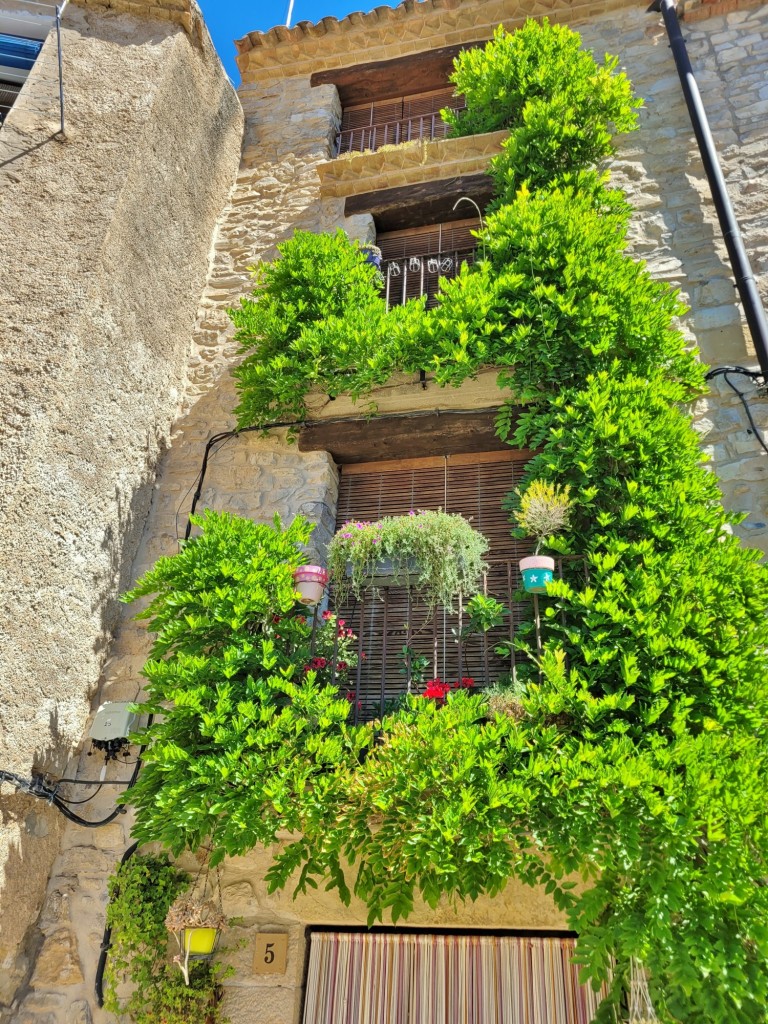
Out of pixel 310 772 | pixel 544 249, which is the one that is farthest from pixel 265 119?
pixel 310 772

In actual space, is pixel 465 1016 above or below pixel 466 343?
below

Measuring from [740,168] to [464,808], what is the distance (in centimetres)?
610

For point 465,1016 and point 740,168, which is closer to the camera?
point 465,1016

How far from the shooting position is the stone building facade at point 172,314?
171 inches

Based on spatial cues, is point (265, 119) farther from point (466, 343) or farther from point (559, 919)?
point (559, 919)

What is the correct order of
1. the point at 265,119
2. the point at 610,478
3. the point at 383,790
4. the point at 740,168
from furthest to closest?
the point at 265,119 → the point at 740,168 → the point at 610,478 → the point at 383,790

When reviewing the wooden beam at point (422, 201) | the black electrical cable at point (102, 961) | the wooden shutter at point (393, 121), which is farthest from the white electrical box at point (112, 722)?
the wooden shutter at point (393, 121)

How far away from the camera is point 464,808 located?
3385 mm

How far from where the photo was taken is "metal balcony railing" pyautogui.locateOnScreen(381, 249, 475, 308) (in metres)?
7.03

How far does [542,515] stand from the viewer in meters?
4.46

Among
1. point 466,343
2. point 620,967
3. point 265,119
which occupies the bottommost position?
point 620,967

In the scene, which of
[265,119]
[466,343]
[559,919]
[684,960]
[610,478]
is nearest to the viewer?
[684,960]

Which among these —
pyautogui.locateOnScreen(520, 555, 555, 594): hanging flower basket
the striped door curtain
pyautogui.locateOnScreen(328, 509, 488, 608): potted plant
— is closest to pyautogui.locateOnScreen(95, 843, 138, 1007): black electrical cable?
the striped door curtain

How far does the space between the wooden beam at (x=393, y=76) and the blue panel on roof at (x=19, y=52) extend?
320cm
